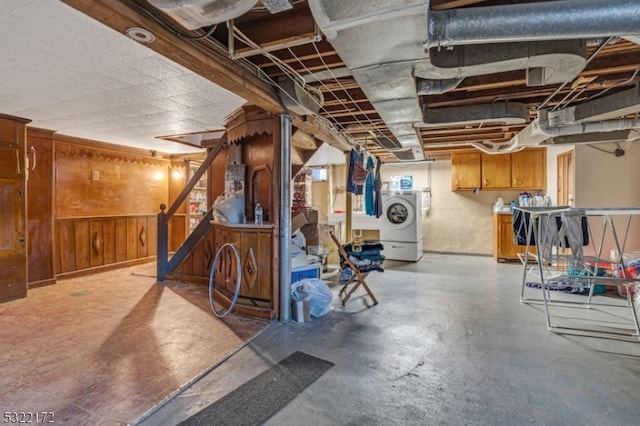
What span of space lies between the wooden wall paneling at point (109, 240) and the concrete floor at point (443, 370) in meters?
4.15

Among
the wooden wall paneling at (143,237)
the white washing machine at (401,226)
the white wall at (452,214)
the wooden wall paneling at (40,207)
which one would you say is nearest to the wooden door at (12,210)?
the wooden wall paneling at (40,207)

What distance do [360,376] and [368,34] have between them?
2149 millimetres

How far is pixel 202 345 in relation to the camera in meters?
2.80

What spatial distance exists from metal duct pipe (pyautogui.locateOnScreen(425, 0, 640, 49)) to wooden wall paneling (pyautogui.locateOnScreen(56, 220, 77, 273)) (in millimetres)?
5805

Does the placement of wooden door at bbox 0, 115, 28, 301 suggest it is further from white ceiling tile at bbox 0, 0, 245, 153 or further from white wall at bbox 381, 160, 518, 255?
white wall at bbox 381, 160, 518, 255

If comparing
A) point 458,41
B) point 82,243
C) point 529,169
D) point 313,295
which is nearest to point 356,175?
point 313,295

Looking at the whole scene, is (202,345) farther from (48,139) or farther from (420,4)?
(48,139)

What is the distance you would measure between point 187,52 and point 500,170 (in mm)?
6605

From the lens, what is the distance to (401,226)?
6727 mm

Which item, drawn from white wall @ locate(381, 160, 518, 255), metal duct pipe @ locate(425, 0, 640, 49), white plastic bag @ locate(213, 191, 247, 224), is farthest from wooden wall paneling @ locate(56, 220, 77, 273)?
white wall @ locate(381, 160, 518, 255)

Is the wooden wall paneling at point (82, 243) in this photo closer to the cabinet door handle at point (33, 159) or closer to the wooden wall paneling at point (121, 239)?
the wooden wall paneling at point (121, 239)

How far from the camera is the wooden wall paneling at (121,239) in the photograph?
19.6ft

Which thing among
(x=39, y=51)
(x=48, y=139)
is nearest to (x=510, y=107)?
(x=39, y=51)

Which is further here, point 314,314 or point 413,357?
point 314,314
